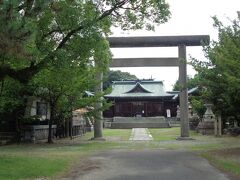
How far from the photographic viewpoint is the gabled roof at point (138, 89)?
68.9 m

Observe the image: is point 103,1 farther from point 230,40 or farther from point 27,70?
point 230,40

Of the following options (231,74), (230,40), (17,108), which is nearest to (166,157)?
(231,74)

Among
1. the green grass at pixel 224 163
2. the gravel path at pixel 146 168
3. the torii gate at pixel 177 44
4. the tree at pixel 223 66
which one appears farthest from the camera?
the torii gate at pixel 177 44

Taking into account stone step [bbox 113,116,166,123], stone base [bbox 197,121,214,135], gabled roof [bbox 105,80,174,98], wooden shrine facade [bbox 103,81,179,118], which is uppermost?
gabled roof [bbox 105,80,174,98]

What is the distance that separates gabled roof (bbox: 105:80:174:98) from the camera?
68.9 meters

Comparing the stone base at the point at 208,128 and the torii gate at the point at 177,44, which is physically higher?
the torii gate at the point at 177,44

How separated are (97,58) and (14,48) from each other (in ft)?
31.3

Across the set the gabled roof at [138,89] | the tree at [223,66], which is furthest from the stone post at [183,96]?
the gabled roof at [138,89]

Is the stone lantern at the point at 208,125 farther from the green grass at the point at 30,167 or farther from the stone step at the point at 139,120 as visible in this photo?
the stone step at the point at 139,120

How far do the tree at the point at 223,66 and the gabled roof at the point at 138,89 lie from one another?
44510mm

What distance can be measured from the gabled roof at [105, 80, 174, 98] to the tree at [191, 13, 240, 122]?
44510 millimetres

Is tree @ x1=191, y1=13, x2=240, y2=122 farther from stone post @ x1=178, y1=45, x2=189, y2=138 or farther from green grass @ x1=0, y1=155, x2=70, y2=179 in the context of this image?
green grass @ x1=0, y1=155, x2=70, y2=179

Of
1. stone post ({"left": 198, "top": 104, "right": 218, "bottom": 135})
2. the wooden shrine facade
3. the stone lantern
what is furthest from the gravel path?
the wooden shrine facade

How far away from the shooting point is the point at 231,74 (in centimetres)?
1773
